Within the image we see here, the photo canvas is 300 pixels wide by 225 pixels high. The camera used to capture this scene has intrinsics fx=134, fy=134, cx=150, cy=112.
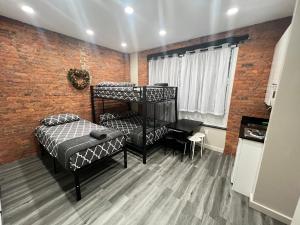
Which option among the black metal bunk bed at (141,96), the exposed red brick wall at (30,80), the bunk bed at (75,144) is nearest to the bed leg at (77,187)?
the bunk bed at (75,144)

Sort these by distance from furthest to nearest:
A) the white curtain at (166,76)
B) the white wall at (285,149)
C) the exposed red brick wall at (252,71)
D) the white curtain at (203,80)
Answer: the white curtain at (166,76) < the white curtain at (203,80) < the exposed red brick wall at (252,71) < the white wall at (285,149)

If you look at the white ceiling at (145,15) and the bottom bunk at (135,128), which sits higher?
the white ceiling at (145,15)

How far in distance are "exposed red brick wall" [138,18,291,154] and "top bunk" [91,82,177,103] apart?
4.80 feet

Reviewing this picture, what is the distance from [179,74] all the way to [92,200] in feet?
11.0

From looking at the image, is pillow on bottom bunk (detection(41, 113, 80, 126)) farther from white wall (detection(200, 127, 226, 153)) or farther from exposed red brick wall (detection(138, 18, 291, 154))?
exposed red brick wall (detection(138, 18, 291, 154))

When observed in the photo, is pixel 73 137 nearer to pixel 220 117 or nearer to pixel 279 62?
pixel 220 117

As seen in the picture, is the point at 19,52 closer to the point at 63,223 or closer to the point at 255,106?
the point at 63,223

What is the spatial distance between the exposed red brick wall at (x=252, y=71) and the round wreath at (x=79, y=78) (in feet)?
10.5

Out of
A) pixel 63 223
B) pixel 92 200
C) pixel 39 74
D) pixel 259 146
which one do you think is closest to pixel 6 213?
pixel 63 223

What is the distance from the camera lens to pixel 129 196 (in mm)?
2025

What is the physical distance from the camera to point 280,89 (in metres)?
1.53

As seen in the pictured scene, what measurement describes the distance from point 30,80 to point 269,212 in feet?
15.3

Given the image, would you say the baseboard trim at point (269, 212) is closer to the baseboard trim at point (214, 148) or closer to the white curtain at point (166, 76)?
the baseboard trim at point (214, 148)

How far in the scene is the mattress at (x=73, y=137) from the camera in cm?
193
